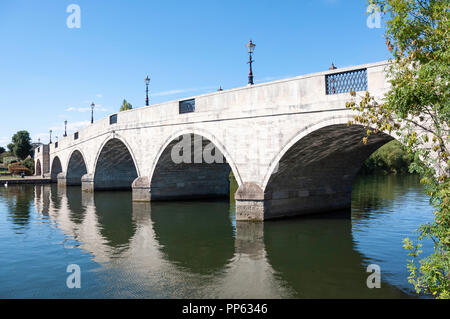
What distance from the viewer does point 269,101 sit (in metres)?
12.8

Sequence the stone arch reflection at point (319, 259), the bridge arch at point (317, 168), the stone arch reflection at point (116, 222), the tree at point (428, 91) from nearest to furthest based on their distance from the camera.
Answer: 1. the tree at point (428, 91)
2. the stone arch reflection at point (319, 259)
3. the stone arch reflection at point (116, 222)
4. the bridge arch at point (317, 168)

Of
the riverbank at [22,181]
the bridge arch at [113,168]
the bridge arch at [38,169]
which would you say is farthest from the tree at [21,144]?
the bridge arch at [113,168]

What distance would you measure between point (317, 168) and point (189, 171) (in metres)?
8.94

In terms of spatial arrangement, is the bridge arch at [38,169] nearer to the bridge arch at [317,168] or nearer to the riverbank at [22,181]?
the riverbank at [22,181]

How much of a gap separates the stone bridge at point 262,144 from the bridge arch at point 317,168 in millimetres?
40

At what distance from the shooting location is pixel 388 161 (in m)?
47.3

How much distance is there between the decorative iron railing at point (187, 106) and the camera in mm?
16688

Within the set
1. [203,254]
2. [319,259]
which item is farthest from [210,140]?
[319,259]

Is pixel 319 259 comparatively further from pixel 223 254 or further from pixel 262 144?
pixel 262 144

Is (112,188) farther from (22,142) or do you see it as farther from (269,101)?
(22,142)

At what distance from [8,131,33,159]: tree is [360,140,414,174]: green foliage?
64.8 metres

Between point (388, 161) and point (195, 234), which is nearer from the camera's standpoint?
point (195, 234)

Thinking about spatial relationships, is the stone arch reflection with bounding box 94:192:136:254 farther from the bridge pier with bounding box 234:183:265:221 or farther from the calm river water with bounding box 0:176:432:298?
the bridge pier with bounding box 234:183:265:221

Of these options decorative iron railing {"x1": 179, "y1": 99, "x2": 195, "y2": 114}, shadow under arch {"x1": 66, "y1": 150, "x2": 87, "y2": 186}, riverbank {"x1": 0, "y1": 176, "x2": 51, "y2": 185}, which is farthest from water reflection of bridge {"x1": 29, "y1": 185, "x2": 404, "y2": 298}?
riverbank {"x1": 0, "y1": 176, "x2": 51, "y2": 185}
